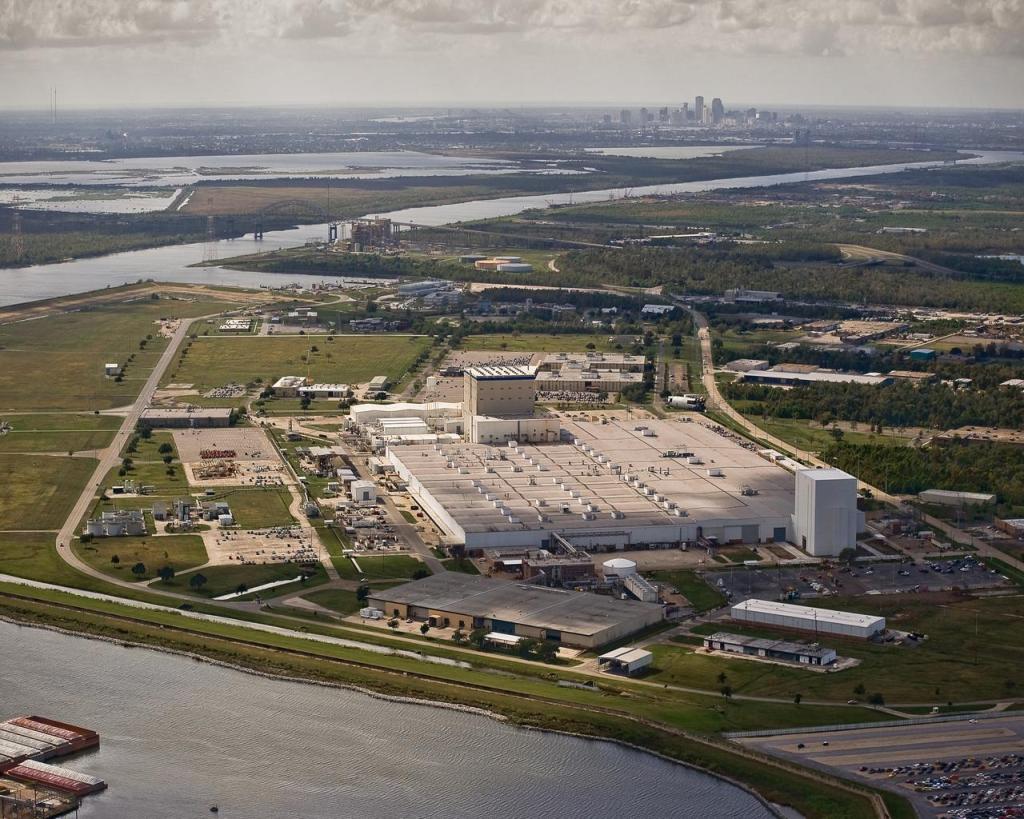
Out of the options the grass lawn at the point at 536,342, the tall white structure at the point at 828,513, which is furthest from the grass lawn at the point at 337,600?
the grass lawn at the point at 536,342

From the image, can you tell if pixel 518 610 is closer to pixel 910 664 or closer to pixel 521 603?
pixel 521 603

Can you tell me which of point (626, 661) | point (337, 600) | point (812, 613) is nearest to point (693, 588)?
point (812, 613)

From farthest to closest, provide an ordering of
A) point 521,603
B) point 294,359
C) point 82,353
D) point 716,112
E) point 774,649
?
point 716,112, point 82,353, point 294,359, point 521,603, point 774,649

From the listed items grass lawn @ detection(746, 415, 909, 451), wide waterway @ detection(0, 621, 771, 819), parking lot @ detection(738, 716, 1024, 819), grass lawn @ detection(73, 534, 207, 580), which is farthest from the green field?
parking lot @ detection(738, 716, 1024, 819)

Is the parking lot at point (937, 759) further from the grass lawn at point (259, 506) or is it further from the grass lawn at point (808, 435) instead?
the grass lawn at point (808, 435)

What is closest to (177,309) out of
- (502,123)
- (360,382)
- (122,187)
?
(360,382)

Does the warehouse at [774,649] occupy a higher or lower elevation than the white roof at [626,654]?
lower
